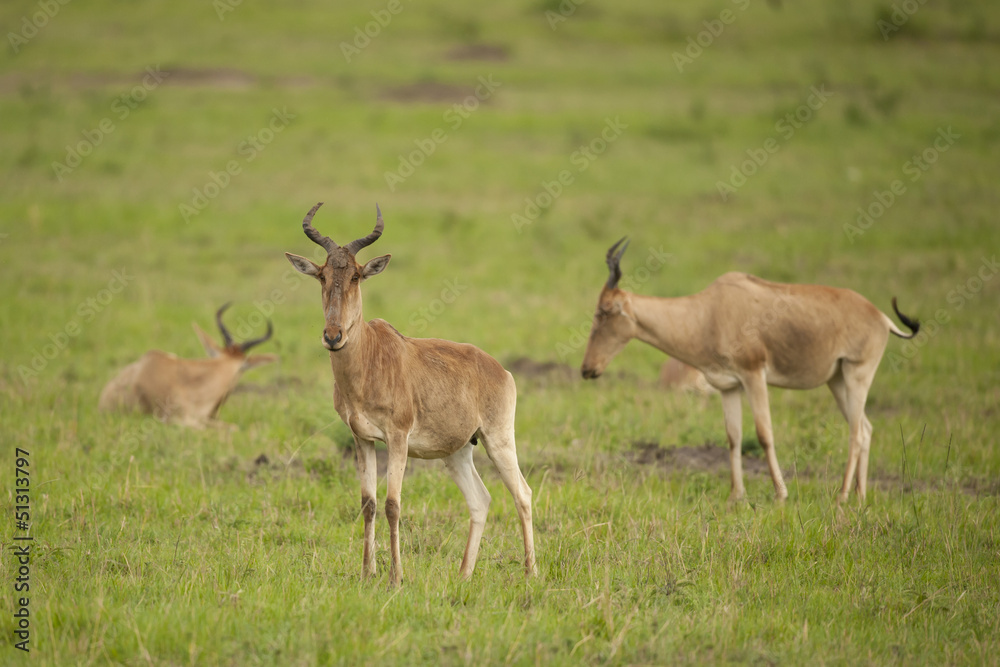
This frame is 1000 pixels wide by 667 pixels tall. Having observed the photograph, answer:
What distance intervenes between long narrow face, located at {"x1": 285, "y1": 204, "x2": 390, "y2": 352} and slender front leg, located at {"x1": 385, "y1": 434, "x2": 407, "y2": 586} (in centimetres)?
72

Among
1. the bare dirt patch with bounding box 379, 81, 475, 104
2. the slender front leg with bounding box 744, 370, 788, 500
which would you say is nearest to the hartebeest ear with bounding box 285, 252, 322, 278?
the slender front leg with bounding box 744, 370, 788, 500

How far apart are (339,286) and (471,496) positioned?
1.80 m

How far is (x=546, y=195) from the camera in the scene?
78.0ft

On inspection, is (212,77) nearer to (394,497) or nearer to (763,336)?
(763,336)

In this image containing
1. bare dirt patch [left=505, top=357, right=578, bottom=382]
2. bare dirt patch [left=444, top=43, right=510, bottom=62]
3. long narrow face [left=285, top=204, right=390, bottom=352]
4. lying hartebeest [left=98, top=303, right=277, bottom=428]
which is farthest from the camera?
bare dirt patch [left=444, top=43, right=510, bottom=62]

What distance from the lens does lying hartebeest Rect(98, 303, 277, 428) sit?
11898 mm

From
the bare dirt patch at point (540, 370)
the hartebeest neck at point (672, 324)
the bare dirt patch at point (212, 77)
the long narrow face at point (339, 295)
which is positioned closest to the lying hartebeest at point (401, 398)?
the long narrow face at point (339, 295)

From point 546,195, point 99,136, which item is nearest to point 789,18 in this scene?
point 546,195

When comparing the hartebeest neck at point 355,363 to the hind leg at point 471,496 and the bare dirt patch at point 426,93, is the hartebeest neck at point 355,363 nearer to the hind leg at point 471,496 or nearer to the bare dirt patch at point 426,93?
the hind leg at point 471,496

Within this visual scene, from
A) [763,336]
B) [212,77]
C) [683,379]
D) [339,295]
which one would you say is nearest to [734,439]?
[763,336]

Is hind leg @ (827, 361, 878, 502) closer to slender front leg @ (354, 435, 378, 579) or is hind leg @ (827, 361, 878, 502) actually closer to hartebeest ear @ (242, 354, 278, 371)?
slender front leg @ (354, 435, 378, 579)

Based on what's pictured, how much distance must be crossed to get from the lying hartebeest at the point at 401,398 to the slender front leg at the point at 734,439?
260cm

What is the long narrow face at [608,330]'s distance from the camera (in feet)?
33.2

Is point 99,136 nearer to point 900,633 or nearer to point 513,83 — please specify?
point 513,83
